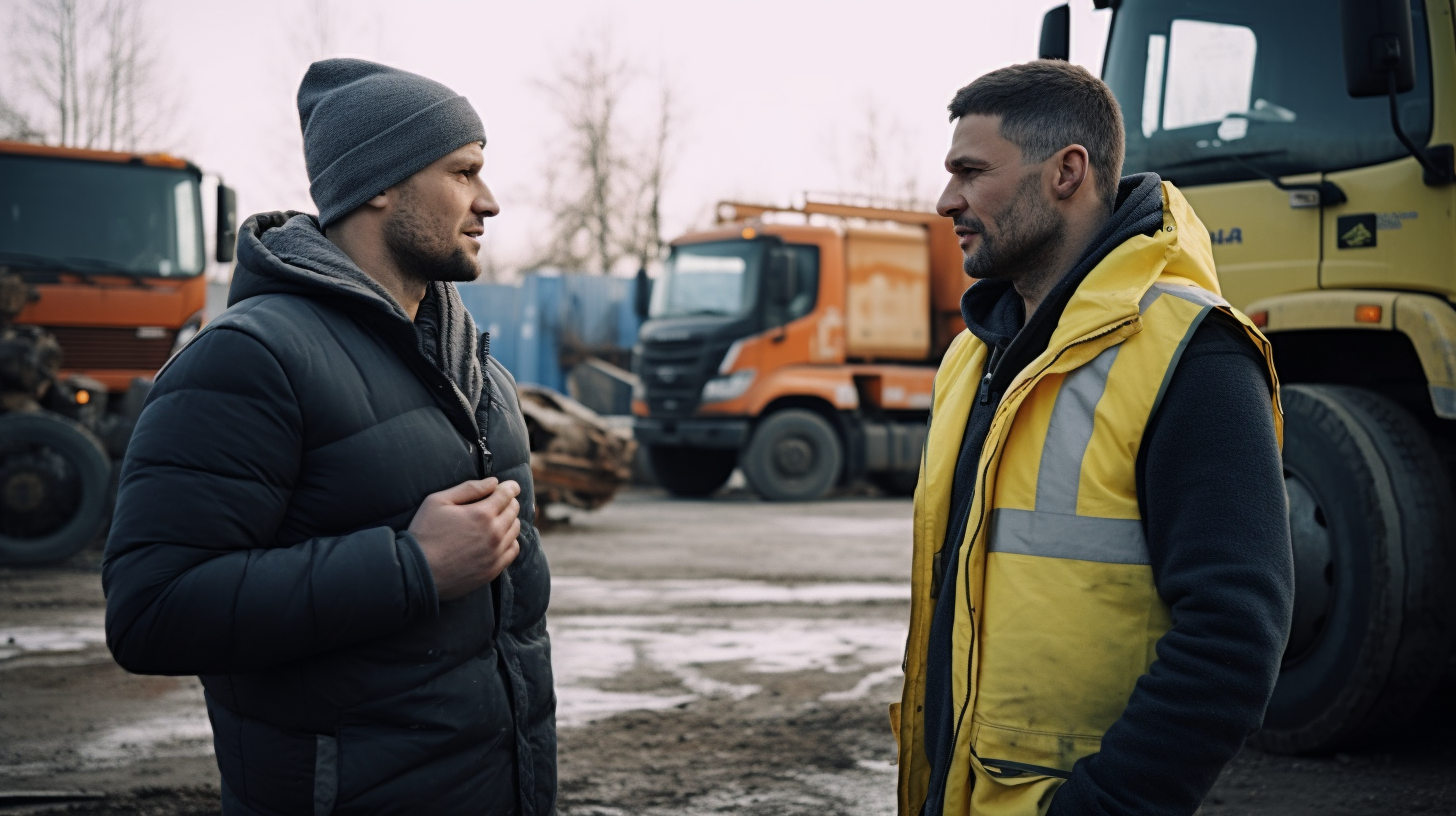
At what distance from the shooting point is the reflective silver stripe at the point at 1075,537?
6.24ft

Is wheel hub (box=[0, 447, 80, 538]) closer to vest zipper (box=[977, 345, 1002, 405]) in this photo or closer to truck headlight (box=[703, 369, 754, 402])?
truck headlight (box=[703, 369, 754, 402])

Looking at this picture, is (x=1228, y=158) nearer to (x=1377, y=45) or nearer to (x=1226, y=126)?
(x=1226, y=126)

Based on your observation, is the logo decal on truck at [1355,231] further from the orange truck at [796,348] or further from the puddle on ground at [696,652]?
the orange truck at [796,348]

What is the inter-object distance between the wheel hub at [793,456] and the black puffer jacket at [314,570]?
13.2 m

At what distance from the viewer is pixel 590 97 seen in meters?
33.7

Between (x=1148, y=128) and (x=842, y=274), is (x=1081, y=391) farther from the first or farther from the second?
(x=842, y=274)

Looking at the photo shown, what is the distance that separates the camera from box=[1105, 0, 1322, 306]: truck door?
4621 mm

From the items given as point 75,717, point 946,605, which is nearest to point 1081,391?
point 946,605

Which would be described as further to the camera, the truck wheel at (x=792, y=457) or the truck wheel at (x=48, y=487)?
the truck wheel at (x=792, y=457)

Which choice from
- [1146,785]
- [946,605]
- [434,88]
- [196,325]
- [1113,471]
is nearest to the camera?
Answer: [1146,785]

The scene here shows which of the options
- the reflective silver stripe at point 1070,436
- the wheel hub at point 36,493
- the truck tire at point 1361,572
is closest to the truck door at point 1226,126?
the truck tire at point 1361,572

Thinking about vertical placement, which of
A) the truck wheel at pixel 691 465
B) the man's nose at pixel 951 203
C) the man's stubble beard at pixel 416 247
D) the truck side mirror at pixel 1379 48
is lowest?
the truck wheel at pixel 691 465

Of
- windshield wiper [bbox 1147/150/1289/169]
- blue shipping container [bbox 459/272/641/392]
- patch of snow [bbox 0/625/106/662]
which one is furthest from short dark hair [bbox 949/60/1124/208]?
blue shipping container [bbox 459/272/641/392]

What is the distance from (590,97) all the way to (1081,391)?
3298cm
